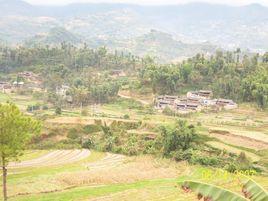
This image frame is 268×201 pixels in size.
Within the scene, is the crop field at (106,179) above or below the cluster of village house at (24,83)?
above

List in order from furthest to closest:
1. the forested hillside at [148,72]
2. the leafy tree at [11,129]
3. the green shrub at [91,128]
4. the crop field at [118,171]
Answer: the forested hillside at [148,72] < the green shrub at [91,128] < the crop field at [118,171] < the leafy tree at [11,129]

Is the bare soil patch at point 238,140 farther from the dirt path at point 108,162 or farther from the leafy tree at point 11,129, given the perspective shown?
the leafy tree at point 11,129

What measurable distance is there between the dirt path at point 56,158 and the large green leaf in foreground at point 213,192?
2498 cm

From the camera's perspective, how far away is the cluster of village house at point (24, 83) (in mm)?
86438

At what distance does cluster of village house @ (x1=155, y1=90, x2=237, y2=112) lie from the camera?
64.7 meters

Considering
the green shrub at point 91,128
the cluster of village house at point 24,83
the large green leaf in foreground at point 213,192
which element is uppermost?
the large green leaf in foreground at point 213,192

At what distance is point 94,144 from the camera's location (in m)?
43.9

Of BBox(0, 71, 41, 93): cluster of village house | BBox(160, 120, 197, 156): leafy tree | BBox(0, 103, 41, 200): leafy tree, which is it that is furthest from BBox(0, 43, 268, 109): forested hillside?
BBox(0, 103, 41, 200): leafy tree

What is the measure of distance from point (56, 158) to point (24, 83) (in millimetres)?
51883

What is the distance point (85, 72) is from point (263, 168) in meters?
67.4

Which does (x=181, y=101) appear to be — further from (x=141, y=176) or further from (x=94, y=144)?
(x=141, y=176)

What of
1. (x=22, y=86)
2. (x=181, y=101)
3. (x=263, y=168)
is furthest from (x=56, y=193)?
(x=22, y=86)

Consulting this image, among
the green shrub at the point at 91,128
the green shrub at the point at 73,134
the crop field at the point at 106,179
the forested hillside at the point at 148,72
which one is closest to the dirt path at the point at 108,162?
the crop field at the point at 106,179

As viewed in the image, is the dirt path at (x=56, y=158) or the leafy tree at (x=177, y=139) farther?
the leafy tree at (x=177, y=139)
